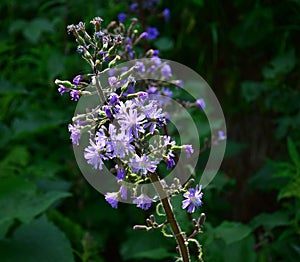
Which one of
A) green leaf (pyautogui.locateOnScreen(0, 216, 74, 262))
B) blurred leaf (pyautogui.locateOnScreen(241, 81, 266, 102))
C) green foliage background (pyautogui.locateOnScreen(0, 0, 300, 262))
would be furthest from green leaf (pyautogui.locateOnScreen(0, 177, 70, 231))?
blurred leaf (pyautogui.locateOnScreen(241, 81, 266, 102))

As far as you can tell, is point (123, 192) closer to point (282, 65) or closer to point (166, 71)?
point (166, 71)

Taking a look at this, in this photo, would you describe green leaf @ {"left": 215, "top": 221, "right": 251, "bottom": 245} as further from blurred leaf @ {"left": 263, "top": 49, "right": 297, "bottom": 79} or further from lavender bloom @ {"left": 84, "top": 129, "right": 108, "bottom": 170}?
lavender bloom @ {"left": 84, "top": 129, "right": 108, "bottom": 170}

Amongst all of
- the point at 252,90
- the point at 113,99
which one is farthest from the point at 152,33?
the point at 113,99

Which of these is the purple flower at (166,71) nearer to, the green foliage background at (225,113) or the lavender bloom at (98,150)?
the green foliage background at (225,113)

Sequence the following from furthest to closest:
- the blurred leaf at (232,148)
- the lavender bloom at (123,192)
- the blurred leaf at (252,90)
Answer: the blurred leaf at (252,90), the blurred leaf at (232,148), the lavender bloom at (123,192)

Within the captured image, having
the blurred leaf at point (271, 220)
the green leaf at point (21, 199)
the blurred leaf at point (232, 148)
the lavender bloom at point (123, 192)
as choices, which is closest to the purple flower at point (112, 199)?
the lavender bloom at point (123, 192)
